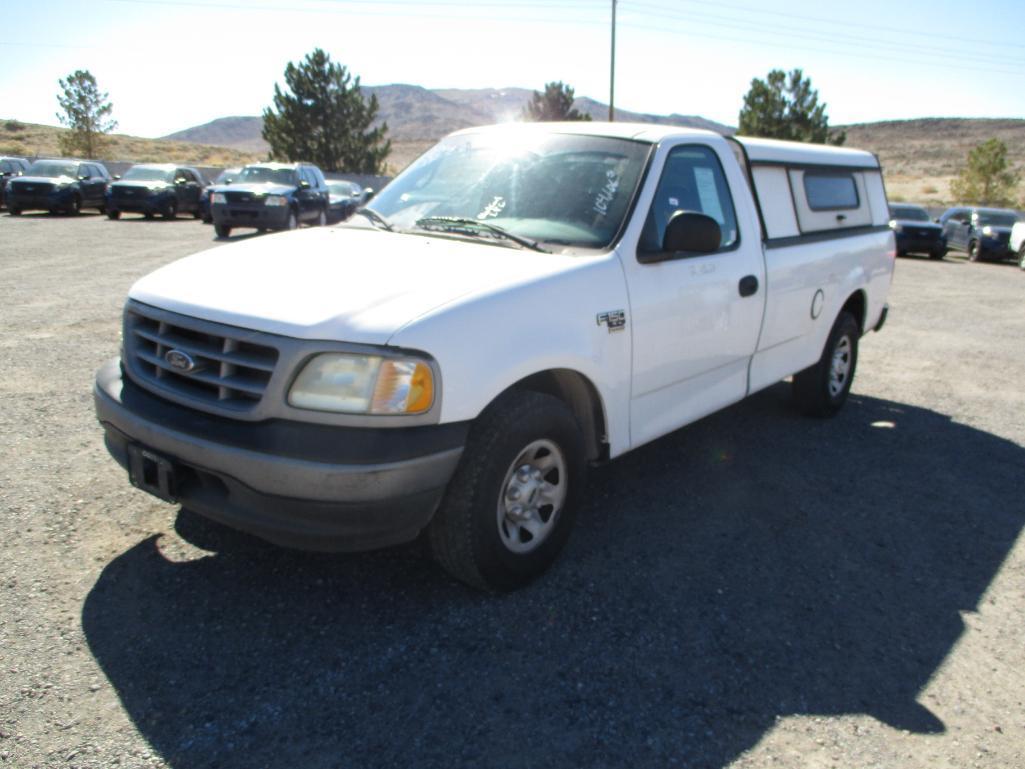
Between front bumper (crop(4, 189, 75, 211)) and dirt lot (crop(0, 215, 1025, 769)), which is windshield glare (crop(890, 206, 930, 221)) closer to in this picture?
dirt lot (crop(0, 215, 1025, 769))

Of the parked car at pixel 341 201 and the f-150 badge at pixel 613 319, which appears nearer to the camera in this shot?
the f-150 badge at pixel 613 319

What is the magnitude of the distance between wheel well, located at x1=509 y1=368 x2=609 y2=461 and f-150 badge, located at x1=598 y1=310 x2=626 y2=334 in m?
0.25

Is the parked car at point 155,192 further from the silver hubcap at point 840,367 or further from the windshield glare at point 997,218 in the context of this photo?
the windshield glare at point 997,218

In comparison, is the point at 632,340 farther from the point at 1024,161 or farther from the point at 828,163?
the point at 1024,161

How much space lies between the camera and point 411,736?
104 inches

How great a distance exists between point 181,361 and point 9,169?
1102 inches

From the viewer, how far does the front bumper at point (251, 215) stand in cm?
1844

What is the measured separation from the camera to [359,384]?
2.88m

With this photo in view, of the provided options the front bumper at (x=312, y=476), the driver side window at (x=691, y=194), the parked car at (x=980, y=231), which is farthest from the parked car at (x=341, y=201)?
the front bumper at (x=312, y=476)

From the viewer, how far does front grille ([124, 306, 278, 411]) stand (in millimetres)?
2967

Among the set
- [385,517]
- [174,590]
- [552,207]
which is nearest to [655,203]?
[552,207]

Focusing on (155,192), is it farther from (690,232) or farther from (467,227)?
(690,232)

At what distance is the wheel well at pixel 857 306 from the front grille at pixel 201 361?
15.8ft

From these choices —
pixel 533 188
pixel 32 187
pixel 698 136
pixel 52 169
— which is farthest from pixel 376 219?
pixel 52 169
